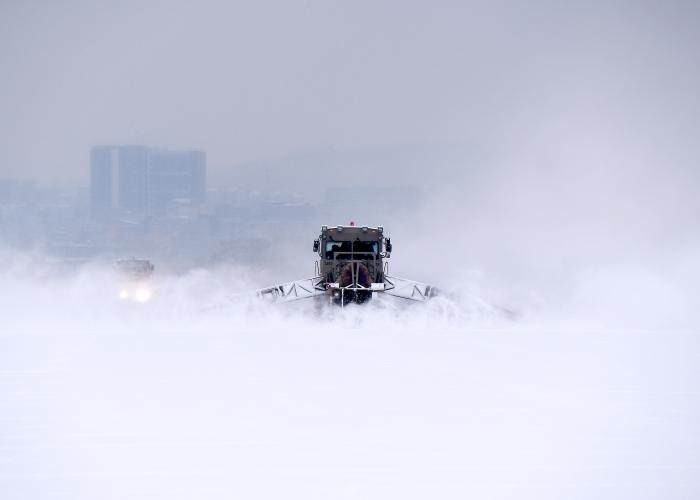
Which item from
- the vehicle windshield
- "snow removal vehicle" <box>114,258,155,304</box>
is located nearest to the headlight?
"snow removal vehicle" <box>114,258,155,304</box>

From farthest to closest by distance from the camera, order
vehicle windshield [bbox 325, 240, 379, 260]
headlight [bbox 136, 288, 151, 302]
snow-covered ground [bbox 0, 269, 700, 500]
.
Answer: headlight [bbox 136, 288, 151, 302] < vehicle windshield [bbox 325, 240, 379, 260] < snow-covered ground [bbox 0, 269, 700, 500]

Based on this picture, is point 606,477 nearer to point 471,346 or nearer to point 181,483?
point 181,483

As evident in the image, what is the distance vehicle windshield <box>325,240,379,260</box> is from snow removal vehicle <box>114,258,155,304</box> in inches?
440

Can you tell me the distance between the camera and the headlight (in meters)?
57.8

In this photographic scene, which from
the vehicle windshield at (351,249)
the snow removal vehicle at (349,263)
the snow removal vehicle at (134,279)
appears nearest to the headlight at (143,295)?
the snow removal vehicle at (134,279)

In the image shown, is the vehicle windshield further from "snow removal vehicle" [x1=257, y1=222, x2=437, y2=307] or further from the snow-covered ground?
the snow-covered ground

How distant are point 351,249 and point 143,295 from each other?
1297cm

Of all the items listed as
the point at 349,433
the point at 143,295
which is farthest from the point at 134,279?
the point at 349,433

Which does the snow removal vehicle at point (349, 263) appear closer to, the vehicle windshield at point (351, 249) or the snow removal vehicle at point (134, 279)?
the vehicle windshield at point (351, 249)

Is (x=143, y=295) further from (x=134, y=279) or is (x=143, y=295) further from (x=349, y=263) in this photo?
(x=349, y=263)

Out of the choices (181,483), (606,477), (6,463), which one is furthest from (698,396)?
(6,463)

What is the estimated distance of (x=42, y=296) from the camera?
67125 millimetres

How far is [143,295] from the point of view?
58.3 m

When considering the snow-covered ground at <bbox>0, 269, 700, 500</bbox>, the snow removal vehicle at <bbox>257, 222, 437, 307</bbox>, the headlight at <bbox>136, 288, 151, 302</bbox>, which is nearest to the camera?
the snow-covered ground at <bbox>0, 269, 700, 500</bbox>
